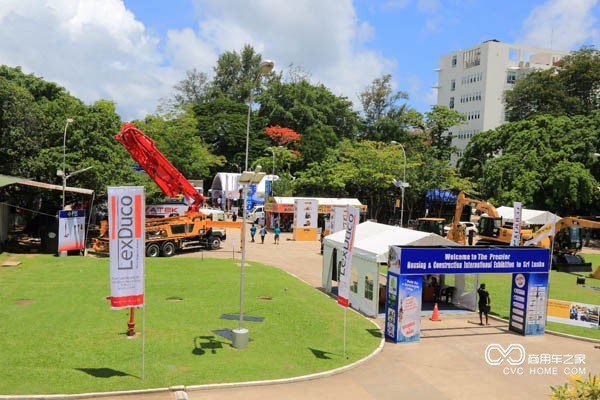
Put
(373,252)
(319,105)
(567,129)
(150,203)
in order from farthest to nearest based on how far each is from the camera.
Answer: (319,105) → (567,129) → (150,203) → (373,252)

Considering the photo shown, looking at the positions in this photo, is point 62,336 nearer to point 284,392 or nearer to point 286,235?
point 284,392

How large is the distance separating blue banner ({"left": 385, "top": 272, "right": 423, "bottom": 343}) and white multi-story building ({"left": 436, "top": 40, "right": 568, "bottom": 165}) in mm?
68874

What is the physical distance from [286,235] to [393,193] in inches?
693

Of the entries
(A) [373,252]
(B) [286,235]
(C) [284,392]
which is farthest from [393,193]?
(C) [284,392]

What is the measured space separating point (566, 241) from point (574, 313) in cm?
1767

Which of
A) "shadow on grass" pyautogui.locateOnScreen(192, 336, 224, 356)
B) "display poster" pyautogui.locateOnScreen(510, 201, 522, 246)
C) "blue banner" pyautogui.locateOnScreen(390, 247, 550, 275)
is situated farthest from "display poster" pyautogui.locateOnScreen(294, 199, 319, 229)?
"shadow on grass" pyautogui.locateOnScreen(192, 336, 224, 356)

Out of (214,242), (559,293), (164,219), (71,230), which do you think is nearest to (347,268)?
(559,293)

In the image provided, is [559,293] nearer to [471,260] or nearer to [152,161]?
[471,260]

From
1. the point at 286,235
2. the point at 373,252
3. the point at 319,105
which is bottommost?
the point at 286,235

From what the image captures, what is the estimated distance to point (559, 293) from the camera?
83.0 ft

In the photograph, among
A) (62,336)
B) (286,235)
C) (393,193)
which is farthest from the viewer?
(393,193)

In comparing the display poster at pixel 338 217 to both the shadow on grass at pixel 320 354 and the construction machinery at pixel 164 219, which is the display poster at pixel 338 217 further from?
the shadow on grass at pixel 320 354

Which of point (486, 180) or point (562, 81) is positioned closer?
point (486, 180)

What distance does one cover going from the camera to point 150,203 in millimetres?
44469
